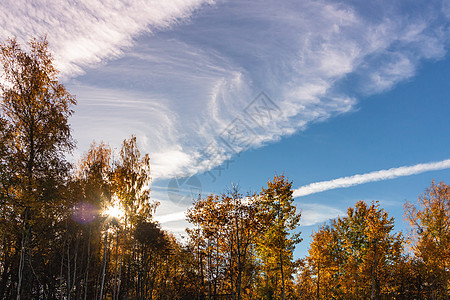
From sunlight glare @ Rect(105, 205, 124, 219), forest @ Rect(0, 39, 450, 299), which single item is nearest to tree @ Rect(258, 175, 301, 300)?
forest @ Rect(0, 39, 450, 299)

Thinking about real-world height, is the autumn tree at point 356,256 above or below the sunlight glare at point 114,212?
below

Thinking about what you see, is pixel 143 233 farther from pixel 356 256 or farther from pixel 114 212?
pixel 356 256

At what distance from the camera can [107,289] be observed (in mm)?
34344

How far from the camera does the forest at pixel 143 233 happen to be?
15.3 m

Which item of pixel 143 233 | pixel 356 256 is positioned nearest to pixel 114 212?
pixel 143 233

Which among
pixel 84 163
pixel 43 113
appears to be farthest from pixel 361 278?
pixel 43 113

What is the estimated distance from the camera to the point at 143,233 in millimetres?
31141

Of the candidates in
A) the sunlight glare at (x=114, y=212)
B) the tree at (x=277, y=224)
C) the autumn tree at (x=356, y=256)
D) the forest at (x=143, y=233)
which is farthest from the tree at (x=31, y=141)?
the autumn tree at (x=356, y=256)

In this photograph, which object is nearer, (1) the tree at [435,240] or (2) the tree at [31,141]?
(2) the tree at [31,141]

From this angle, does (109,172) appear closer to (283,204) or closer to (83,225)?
(83,225)

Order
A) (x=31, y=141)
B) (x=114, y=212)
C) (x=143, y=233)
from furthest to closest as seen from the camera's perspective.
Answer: (x=143, y=233) < (x=114, y=212) < (x=31, y=141)

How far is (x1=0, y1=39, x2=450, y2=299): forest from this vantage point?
15328 mm

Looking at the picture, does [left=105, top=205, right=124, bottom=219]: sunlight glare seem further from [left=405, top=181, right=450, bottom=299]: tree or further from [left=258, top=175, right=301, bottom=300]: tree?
[left=405, top=181, right=450, bottom=299]: tree

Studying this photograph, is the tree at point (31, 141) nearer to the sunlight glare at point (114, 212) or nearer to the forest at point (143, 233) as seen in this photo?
the forest at point (143, 233)
